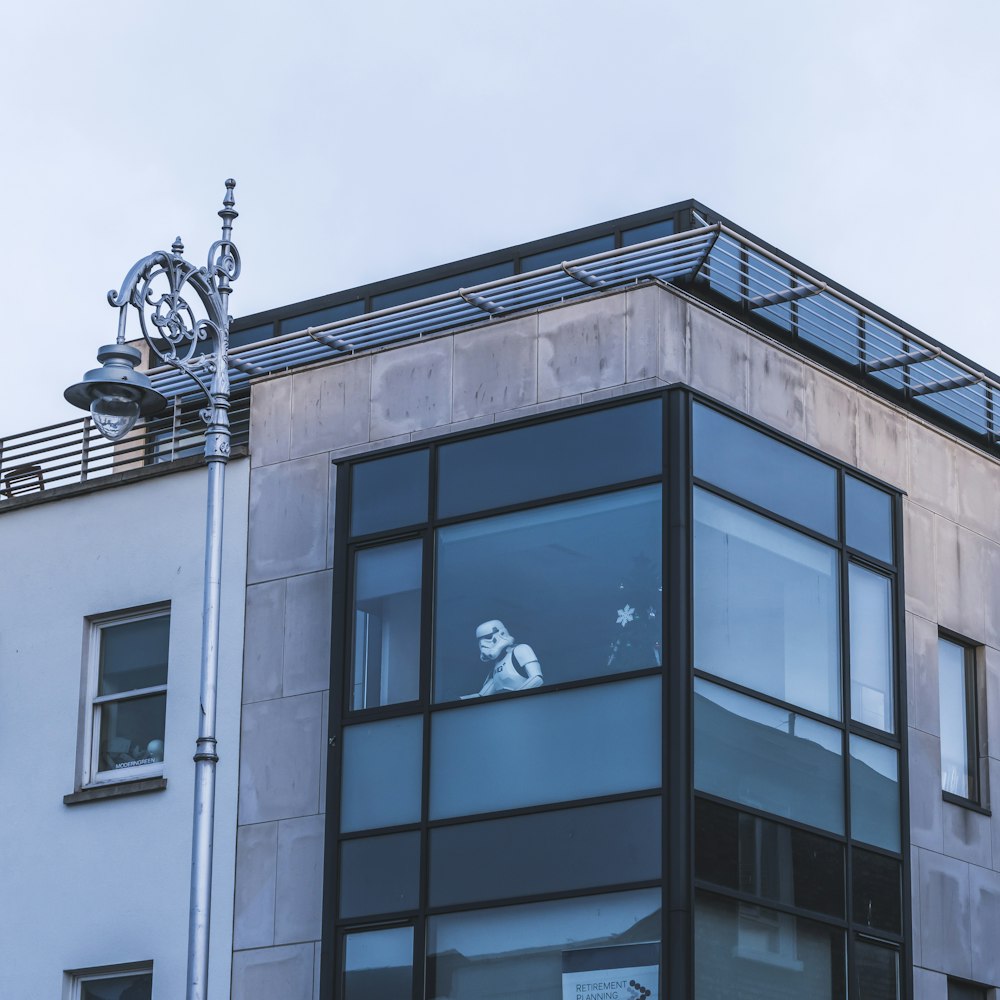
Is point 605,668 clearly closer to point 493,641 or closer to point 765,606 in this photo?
point 493,641

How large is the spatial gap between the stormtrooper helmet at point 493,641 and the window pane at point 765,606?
175cm

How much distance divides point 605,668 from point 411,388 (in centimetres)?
395

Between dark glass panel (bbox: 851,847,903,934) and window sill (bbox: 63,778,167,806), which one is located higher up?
window sill (bbox: 63,778,167,806)

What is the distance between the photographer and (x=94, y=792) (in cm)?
2142

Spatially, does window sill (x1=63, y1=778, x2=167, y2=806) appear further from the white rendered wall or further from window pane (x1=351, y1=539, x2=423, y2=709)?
window pane (x1=351, y1=539, x2=423, y2=709)

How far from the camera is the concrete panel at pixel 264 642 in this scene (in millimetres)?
20812

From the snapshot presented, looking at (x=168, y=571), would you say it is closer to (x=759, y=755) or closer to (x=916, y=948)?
(x=759, y=755)

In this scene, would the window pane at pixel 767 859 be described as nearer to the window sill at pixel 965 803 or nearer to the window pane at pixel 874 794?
the window pane at pixel 874 794

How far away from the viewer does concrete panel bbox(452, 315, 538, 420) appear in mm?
20062

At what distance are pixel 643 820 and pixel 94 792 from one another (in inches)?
254

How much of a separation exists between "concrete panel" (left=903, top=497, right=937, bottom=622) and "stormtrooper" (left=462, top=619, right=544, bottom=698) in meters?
4.88

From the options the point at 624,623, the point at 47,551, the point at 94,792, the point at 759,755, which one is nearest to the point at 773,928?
the point at 759,755

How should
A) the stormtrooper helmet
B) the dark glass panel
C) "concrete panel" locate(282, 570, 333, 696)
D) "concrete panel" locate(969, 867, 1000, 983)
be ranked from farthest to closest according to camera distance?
"concrete panel" locate(969, 867, 1000, 983)
"concrete panel" locate(282, 570, 333, 696)
the dark glass panel
the stormtrooper helmet

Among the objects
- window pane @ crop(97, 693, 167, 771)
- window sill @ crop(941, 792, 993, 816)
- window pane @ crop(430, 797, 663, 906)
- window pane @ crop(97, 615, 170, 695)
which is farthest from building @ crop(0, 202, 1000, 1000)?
window pane @ crop(97, 615, 170, 695)
